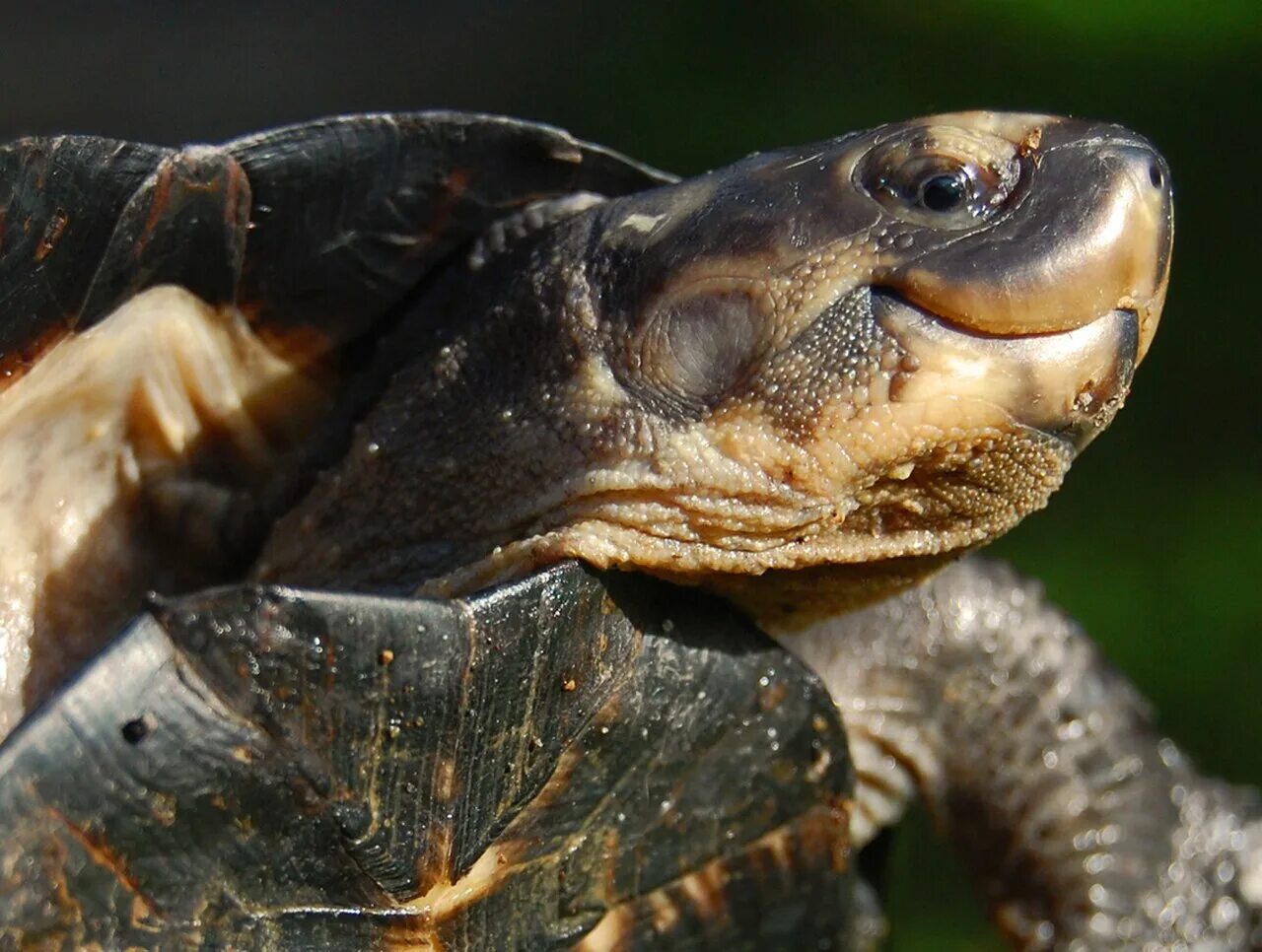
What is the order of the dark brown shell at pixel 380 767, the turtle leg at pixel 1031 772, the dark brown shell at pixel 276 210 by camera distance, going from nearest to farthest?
the dark brown shell at pixel 380 767 < the dark brown shell at pixel 276 210 < the turtle leg at pixel 1031 772

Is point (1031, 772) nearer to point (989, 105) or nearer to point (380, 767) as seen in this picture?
point (380, 767)

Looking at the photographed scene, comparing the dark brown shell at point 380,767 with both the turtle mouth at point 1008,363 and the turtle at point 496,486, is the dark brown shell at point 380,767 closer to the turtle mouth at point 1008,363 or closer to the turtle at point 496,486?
the turtle at point 496,486

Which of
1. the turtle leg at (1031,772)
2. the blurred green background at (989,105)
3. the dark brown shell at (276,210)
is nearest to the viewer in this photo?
the dark brown shell at (276,210)

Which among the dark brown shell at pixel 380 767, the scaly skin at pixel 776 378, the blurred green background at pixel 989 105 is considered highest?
the scaly skin at pixel 776 378

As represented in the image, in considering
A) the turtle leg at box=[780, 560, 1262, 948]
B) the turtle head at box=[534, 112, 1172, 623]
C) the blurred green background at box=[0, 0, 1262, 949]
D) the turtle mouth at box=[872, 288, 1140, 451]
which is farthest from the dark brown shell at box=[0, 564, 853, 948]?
the blurred green background at box=[0, 0, 1262, 949]

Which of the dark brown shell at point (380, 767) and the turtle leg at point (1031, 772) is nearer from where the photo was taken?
the dark brown shell at point (380, 767)

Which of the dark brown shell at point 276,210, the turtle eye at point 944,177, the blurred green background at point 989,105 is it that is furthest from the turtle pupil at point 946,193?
the blurred green background at point 989,105
